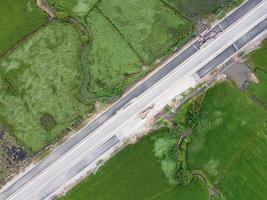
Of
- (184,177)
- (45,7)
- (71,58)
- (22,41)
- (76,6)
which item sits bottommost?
(184,177)

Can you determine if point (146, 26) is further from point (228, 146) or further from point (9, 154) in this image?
point (9, 154)

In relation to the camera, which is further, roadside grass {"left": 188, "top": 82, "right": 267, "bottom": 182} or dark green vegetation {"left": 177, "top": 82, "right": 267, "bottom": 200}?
roadside grass {"left": 188, "top": 82, "right": 267, "bottom": 182}

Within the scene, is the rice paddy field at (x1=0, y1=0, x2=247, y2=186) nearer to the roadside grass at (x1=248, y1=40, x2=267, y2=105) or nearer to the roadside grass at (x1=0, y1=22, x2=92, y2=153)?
the roadside grass at (x1=0, y1=22, x2=92, y2=153)

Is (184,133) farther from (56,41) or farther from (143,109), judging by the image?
(56,41)

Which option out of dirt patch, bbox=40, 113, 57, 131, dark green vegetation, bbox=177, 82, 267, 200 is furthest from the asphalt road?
dark green vegetation, bbox=177, 82, 267, 200

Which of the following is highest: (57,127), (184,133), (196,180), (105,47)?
(105,47)

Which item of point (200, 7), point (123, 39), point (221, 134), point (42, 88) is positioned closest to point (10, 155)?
point (42, 88)

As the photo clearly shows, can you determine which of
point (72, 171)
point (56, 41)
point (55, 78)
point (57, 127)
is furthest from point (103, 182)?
point (56, 41)
